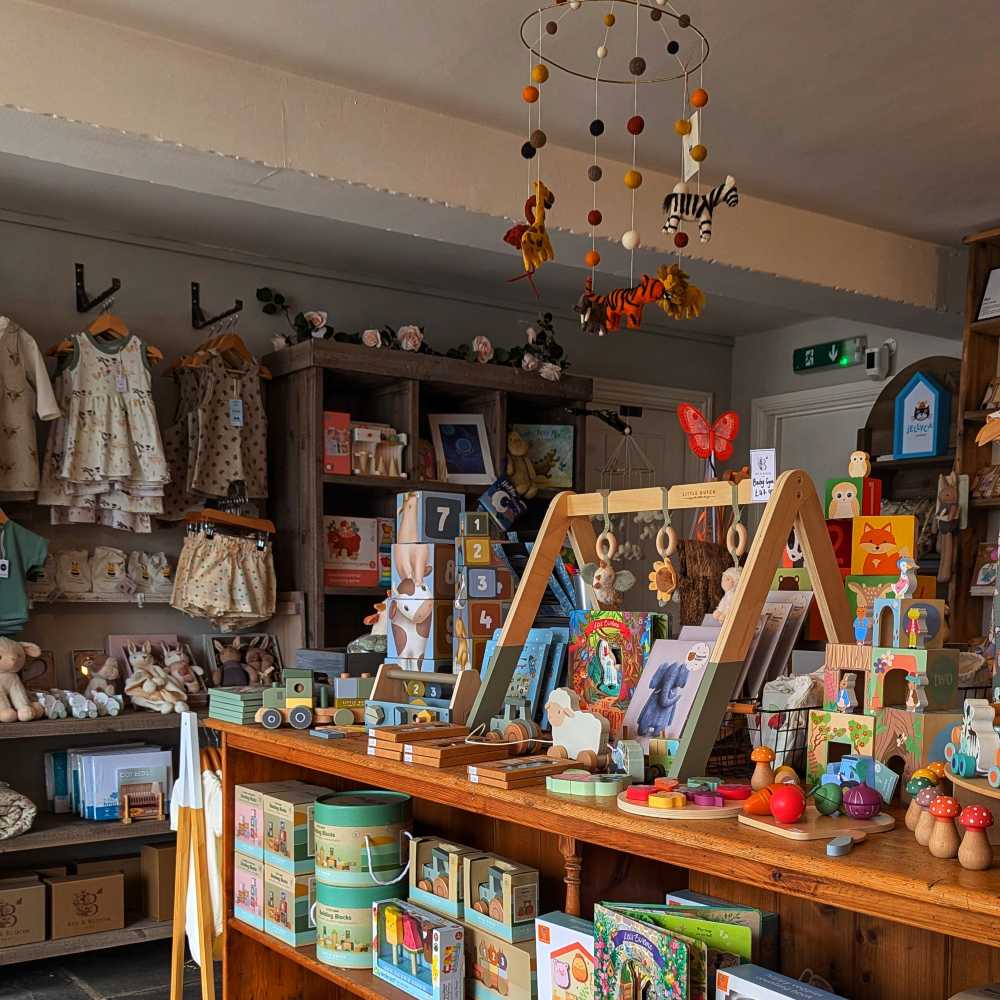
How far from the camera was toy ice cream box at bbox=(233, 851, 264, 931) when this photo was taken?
2.61 meters

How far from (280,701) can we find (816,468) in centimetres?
421

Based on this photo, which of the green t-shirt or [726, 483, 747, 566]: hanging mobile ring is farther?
the green t-shirt

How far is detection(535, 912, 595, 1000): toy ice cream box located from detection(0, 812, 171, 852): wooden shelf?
8.32ft

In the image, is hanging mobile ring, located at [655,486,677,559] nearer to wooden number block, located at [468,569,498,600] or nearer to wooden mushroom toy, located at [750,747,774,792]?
wooden mushroom toy, located at [750,747,774,792]

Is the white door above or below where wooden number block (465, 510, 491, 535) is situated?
above

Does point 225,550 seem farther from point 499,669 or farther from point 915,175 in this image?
point 915,175

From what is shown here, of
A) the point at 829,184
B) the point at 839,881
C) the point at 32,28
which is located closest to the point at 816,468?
the point at 829,184

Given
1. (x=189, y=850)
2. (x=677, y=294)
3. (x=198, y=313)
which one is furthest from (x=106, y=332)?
(x=677, y=294)

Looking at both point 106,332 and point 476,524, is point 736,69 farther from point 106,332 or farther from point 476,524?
point 106,332

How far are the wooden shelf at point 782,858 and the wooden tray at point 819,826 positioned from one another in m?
0.01

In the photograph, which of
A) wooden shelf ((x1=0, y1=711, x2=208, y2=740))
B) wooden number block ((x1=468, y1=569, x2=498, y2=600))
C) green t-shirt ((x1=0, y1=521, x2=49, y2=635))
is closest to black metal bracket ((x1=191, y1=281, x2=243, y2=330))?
green t-shirt ((x1=0, y1=521, x2=49, y2=635))

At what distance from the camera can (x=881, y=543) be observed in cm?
191

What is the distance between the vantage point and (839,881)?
4.31 feet

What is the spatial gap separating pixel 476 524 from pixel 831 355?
152 inches
